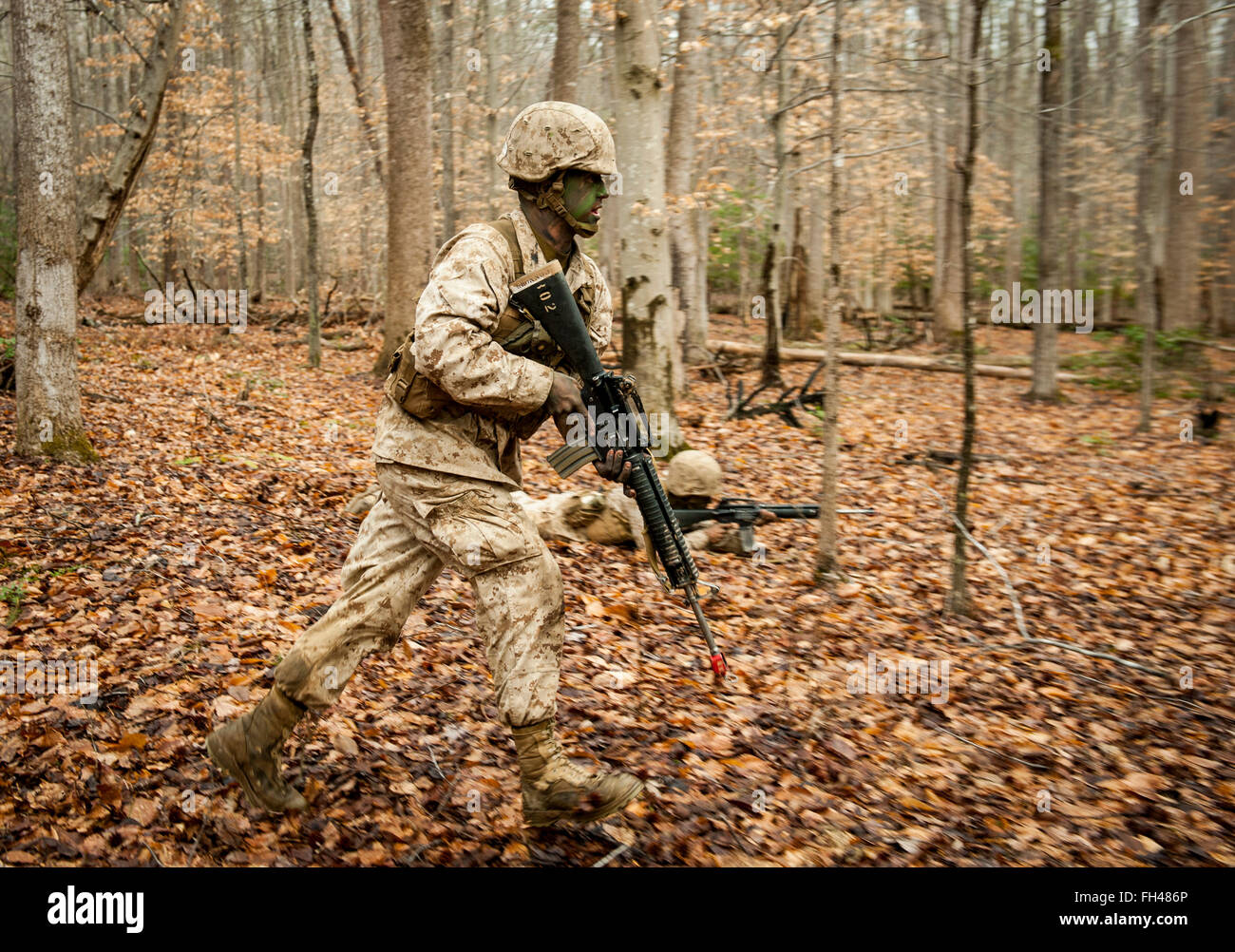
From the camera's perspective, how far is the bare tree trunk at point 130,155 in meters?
9.11

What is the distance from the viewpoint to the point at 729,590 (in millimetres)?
5652

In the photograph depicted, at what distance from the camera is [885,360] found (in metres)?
16.5

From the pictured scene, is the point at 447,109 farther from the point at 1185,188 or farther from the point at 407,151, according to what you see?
the point at 1185,188

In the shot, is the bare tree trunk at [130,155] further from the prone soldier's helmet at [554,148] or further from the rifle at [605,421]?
the rifle at [605,421]

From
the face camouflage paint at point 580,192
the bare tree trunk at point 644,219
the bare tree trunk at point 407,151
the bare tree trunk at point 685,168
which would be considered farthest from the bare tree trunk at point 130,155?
the face camouflage paint at point 580,192

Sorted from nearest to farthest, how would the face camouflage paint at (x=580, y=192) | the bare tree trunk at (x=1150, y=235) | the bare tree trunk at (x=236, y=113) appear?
the face camouflage paint at (x=580, y=192) < the bare tree trunk at (x=1150, y=235) < the bare tree trunk at (x=236, y=113)

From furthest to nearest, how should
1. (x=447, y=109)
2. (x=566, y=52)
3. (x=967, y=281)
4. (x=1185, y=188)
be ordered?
(x=447, y=109), (x=1185, y=188), (x=566, y=52), (x=967, y=281)

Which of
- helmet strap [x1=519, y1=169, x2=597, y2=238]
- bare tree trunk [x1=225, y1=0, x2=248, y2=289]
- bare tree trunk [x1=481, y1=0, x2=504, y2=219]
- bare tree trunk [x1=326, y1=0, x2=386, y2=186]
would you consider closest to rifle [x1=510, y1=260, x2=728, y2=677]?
helmet strap [x1=519, y1=169, x2=597, y2=238]

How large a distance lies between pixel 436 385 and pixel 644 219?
16.6 ft

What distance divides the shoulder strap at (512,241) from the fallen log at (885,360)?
13.4m

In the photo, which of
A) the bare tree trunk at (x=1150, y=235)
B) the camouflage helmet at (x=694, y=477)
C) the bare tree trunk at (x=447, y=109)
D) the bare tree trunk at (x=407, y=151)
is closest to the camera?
the camouflage helmet at (x=694, y=477)

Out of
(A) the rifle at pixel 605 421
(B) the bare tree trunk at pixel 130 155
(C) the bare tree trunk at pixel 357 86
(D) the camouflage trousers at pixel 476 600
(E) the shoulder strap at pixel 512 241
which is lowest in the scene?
(D) the camouflage trousers at pixel 476 600

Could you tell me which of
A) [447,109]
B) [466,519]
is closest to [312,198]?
[447,109]
